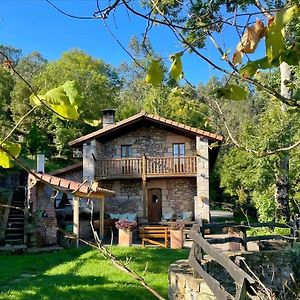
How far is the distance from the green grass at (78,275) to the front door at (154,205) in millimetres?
6312

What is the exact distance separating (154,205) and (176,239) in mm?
6231

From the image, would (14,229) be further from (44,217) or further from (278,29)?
(278,29)

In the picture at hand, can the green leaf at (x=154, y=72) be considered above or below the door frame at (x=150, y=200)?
above

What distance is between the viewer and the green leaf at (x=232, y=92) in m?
1.42

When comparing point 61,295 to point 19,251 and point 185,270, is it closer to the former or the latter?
point 185,270

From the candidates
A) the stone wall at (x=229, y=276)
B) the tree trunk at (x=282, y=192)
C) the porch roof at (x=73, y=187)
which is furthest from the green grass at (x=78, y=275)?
the tree trunk at (x=282, y=192)

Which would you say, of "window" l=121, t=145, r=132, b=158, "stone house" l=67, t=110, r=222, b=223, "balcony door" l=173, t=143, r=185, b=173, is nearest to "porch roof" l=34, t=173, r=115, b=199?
"stone house" l=67, t=110, r=222, b=223

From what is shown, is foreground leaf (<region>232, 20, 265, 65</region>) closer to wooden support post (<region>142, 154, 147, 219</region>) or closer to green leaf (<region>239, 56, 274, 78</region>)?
green leaf (<region>239, 56, 274, 78</region>)

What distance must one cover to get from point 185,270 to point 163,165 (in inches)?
522

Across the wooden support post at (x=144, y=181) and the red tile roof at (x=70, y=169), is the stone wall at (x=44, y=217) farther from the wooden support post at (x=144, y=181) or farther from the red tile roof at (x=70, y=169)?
the wooden support post at (x=144, y=181)

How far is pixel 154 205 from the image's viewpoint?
65.4ft

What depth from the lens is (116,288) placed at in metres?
8.09

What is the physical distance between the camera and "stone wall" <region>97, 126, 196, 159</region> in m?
20.0

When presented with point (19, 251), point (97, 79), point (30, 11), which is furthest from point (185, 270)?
point (97, 79)
